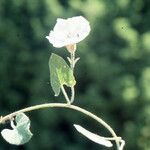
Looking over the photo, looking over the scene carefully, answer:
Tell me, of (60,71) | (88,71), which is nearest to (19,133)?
(60,71)

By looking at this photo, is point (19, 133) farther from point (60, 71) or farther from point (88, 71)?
point (88, 71)

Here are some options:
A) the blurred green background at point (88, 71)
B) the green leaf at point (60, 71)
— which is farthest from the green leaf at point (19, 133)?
the blurred green background at point (88, 71)

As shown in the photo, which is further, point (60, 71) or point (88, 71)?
point (88, 71)

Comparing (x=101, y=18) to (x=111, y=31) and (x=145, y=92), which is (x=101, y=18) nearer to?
(x=111, y=31)

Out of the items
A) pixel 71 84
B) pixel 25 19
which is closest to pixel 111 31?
pixel 25 19

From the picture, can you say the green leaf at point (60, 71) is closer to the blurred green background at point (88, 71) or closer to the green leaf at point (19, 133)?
the green leaf at point (19, 133)
